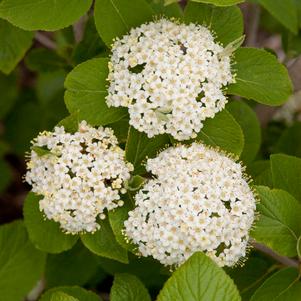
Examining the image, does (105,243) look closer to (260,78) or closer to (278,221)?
(278,221)

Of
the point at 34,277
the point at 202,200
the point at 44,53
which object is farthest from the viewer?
the point at 44,53

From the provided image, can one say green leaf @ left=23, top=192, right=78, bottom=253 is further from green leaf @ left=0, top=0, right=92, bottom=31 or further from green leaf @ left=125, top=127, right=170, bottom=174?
green leaf @ left=0, top=0, right=92, bottom=31

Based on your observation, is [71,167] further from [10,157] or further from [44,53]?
[10,157]

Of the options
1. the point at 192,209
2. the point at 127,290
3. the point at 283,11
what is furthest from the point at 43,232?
the point at 283,11

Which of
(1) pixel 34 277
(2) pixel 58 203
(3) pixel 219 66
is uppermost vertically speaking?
(3) pixel 219 66

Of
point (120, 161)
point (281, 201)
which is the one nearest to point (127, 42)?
point (120, 161)

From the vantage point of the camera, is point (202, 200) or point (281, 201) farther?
point (281, 201)
